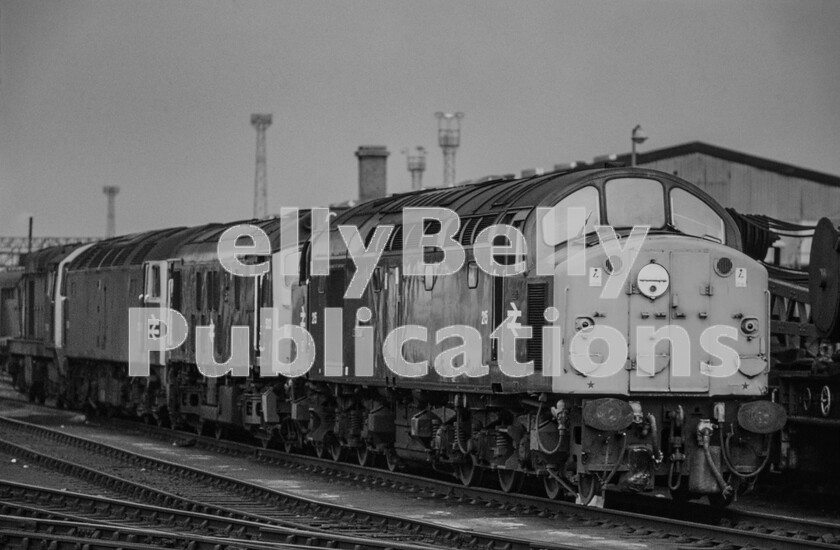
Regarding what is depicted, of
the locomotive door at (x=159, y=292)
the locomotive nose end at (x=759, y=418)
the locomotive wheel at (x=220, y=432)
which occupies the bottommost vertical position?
the locomotive wheel at (x=220, y=432)

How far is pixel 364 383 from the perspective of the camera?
2141 centimetres

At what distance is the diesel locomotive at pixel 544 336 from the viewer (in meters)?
16.3

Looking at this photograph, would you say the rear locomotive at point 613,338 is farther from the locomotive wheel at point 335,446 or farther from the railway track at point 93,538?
the locomotive wheel at point 335,446

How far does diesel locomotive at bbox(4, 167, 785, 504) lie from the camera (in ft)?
53.4

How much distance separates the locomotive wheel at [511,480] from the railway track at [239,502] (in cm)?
237

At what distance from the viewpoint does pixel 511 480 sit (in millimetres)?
18625

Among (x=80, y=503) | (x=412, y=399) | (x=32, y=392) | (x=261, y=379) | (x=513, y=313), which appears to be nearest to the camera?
(x=513, y=313)

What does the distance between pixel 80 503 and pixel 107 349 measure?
15108 mm

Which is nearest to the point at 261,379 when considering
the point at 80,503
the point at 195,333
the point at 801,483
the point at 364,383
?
the point at 195,333

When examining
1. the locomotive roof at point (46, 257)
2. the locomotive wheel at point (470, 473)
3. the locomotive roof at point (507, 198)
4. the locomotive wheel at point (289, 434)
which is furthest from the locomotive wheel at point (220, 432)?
the locomotive roof at point (46, 257)

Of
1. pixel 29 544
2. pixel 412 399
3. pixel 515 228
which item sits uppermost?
pixel 515 228

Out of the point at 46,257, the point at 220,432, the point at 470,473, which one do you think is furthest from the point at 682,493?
the point at 46,257

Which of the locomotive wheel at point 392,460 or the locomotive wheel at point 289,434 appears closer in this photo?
the locomotive wheel at point 392,460

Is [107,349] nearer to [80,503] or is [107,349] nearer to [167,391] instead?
[167,391]
